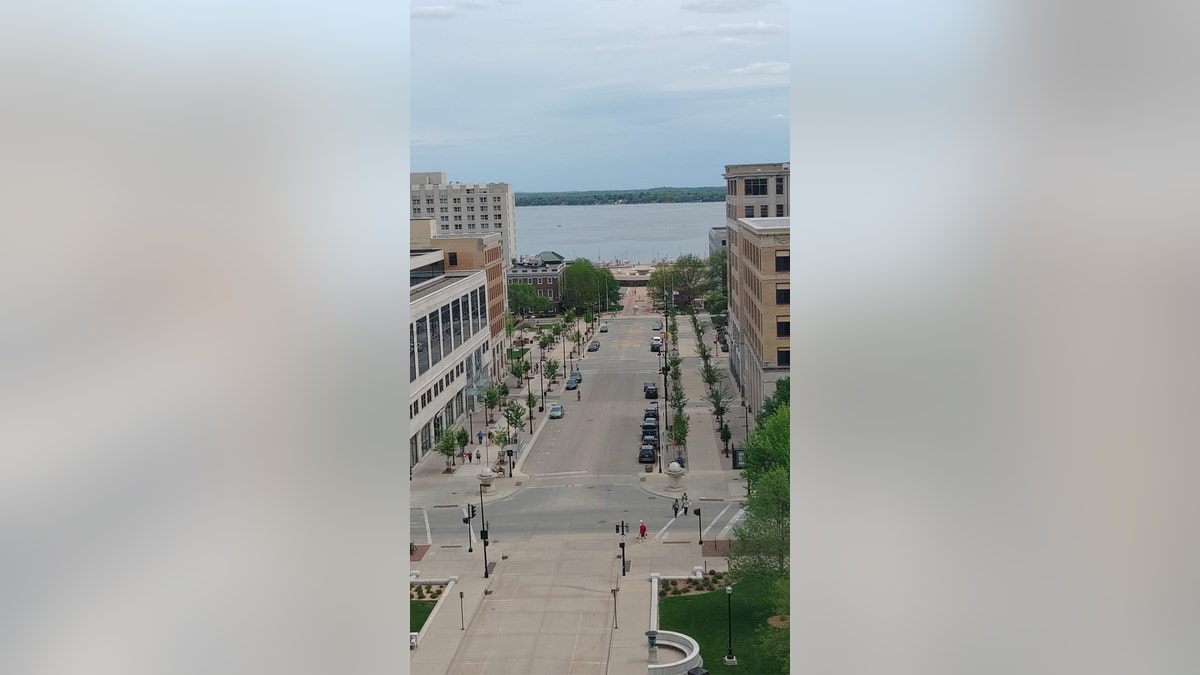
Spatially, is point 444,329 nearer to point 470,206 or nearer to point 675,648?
point 675,648

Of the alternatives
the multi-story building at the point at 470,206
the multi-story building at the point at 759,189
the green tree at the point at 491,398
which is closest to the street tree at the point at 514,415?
the green tree at the point at 491,398

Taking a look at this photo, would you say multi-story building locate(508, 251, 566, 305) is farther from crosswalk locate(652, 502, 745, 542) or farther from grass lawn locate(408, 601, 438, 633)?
grass lawn locate(408, 601, 438, 633)

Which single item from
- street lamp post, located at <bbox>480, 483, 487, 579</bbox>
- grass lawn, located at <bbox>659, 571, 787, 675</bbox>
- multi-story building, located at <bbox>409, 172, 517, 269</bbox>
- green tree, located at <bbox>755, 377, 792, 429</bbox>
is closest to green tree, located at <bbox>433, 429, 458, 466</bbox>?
street lamp post, located at <bbox>480, 483, 487, 579</bbox>

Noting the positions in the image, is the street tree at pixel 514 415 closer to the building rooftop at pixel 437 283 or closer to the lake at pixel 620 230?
the building rooftop at pixel 437 283
